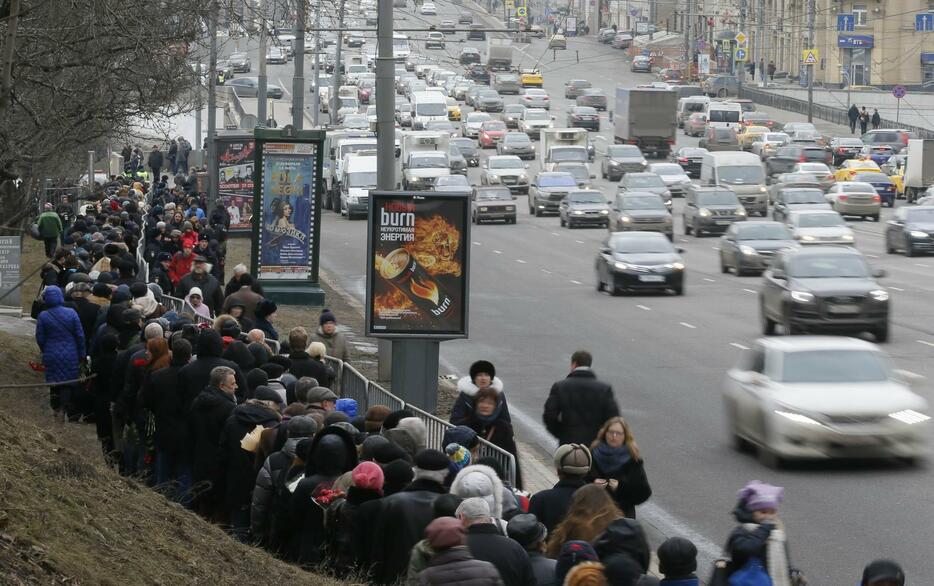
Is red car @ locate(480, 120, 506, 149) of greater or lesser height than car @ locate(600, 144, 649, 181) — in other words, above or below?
above

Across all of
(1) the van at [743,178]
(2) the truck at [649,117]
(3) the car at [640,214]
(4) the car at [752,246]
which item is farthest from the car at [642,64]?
(4) the car at [752,246]

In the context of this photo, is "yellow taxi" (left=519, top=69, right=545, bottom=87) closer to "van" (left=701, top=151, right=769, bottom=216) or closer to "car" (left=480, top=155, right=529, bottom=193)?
"car" (left=480, top=155, right=529, bottom=193)

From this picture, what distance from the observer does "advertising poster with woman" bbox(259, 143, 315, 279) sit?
2653cm

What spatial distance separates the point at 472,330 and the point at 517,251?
18137 millimetres

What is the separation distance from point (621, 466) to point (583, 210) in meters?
45.0

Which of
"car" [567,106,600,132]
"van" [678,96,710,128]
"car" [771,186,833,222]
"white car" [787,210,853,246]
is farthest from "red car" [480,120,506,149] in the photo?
"white car" [787,210,853,246]

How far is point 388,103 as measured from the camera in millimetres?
19922

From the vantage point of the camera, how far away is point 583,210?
2184 inches

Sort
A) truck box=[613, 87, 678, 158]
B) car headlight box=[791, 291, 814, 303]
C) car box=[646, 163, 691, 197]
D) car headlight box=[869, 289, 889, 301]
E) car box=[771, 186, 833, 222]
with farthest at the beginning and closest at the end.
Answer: truck box=[613, 87, 678, 158]
car box=[646, 163, 691, 197]
car box=[771, 186, 833, 222]
car headlight box=[791, 291, 814, 303]
car headlight box=[869, 289, 889, 301]

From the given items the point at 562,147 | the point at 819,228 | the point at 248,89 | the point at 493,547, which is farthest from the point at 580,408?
the point at 248,89

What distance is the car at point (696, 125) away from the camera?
319 ft

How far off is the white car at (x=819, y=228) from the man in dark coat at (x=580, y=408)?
30181 millimetres

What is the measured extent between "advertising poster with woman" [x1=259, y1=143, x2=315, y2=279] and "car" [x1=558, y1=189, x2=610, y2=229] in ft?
94.0

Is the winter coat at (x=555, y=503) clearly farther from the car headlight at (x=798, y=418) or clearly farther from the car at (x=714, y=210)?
the car at (x=714, y=210)
